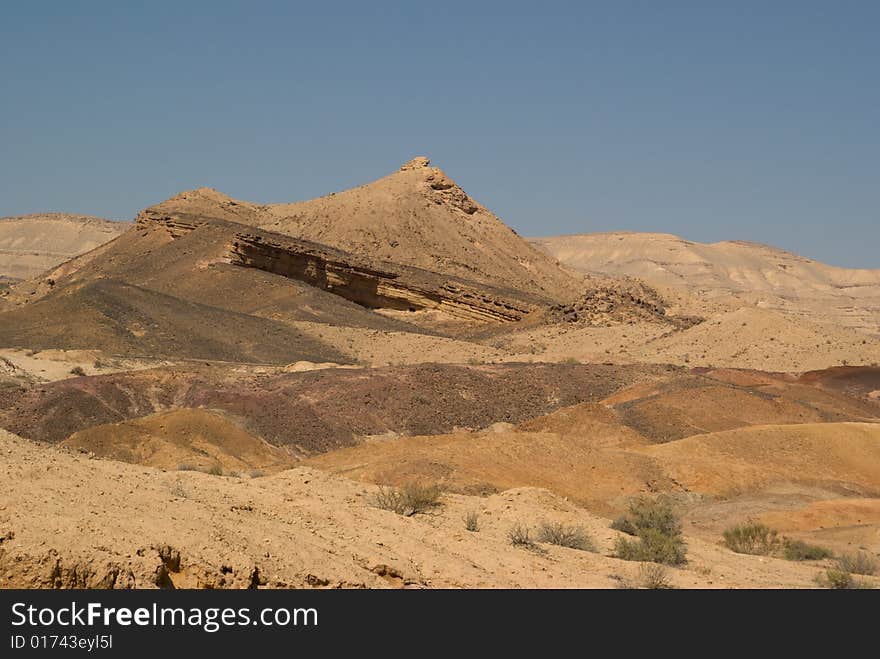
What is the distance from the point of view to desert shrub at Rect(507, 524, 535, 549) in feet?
39.4

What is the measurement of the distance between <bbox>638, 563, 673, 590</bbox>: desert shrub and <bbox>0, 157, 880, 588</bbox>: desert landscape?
0.06 m

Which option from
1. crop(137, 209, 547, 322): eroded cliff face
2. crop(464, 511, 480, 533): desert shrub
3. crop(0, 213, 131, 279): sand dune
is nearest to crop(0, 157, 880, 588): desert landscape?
crop(464, 511, 480, 533): desert shrub

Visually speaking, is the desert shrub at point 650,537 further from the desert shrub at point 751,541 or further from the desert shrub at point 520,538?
the desert shrub at point 520,538

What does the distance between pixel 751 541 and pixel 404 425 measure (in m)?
13.6

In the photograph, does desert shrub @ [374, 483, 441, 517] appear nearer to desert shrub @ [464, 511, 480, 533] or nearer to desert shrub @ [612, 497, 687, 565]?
desert shrub @ [464, 511, 480, 533]

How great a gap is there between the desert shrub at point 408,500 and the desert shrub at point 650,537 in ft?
7.38

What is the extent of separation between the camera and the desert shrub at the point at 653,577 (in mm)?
10492

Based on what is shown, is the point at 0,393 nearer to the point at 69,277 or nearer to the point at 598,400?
the point at 598,400

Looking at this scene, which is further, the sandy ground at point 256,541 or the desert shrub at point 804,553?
the desert shrub at point 804,553

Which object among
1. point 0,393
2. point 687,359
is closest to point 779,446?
point 0,393

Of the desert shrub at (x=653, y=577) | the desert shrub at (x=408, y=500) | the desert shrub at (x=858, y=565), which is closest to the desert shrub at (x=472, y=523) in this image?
the desert shrub at (x=408, y=500)

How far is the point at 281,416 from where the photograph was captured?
2578cm
